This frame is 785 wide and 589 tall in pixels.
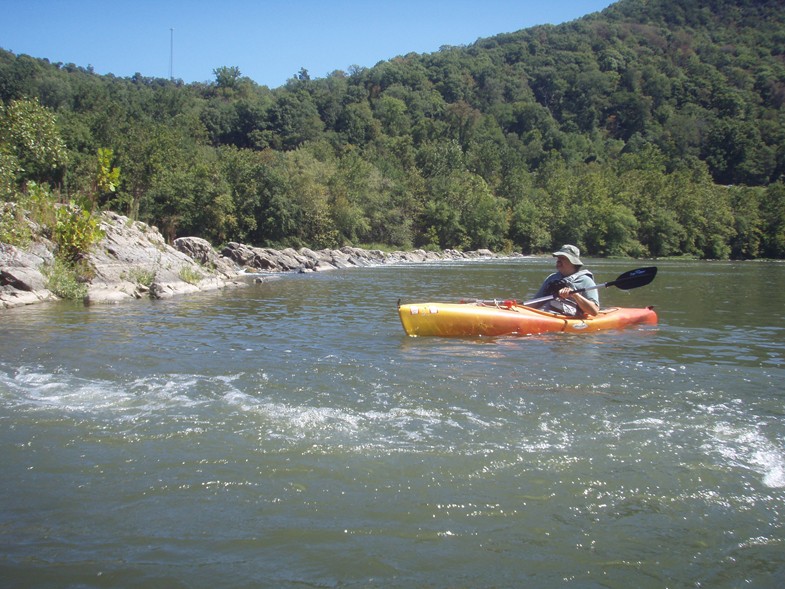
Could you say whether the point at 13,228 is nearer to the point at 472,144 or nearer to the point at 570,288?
the point at 570,288

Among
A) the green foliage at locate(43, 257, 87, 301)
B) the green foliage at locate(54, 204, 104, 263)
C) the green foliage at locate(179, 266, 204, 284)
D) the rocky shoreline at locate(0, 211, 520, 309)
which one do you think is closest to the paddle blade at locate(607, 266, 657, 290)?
the rocky shoreline at locate(0, 211, 520, 309)

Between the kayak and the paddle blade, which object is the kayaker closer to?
the kayak

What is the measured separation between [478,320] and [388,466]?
5.58m

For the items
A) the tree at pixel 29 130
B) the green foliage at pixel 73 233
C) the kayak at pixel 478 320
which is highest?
the tree at pixel 29 130

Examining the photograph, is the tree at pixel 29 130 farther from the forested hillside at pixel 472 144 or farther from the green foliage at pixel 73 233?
the green foliage at pixel 73 233

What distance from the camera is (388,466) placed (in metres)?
4.41

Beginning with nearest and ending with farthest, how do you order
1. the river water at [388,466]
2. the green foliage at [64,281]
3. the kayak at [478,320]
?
the river water at [388,466] → the kayak at [478,320] → the green foliage at [64,281]

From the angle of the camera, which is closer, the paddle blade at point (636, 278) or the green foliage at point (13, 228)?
the paddle blade at point (636, 278)

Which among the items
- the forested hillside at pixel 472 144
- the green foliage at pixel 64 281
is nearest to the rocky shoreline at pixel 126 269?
the green foliage at pixel 64 281

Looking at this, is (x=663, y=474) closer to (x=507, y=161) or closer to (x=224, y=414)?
(x=224, y=414)

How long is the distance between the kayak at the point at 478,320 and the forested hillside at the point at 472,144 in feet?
34.4

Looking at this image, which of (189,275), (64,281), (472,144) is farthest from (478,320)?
(472,144)

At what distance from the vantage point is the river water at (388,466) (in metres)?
3.17

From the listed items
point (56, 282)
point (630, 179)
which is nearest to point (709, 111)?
point (630, 179)
